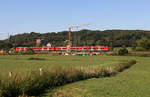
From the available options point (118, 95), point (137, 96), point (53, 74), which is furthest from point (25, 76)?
point (137, 96)

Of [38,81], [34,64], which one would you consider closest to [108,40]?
[34,64]

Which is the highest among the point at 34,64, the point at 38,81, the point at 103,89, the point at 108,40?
the point at 108,40

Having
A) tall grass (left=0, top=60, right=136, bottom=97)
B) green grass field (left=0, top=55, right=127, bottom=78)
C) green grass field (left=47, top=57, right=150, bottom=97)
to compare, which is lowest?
green grass field (left=0, top=55, right=127, bottom=78)

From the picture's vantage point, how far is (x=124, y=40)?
485 ft

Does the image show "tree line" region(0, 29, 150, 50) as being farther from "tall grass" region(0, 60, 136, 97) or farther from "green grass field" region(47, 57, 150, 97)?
"green grass field" region(47, 57, 150, 97)

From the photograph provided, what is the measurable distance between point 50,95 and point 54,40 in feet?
620

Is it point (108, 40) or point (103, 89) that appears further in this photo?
point (108, 40)

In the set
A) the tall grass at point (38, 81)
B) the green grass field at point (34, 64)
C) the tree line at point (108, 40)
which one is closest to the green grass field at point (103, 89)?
the tall grass at point (38, 81)

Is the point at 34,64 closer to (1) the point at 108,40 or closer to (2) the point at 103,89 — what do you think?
(2) the point at 103,89

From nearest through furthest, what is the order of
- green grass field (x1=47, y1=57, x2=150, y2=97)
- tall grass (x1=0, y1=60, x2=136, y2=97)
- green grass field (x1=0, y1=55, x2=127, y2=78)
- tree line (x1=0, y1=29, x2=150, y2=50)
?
tall grass (x1=0, y1=60, x2=136, y2=97) → green grass field (x1=47, y1=57, x2=150, y2=97) → green grass field (x1=0, y1=55, x2=127, y2=78) → tree line (x1=0, y1=29, x2=150, y2=50)

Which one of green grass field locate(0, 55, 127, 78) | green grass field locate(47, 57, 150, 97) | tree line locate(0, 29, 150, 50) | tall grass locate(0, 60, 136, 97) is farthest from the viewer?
tree line locate(0, 29, 150, 50)

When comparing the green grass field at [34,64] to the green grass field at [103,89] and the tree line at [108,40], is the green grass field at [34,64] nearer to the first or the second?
the green grass field at [103,89]

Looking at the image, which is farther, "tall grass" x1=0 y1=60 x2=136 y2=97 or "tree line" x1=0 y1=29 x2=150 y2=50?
"tree line" x1=0 y1=29 x2=150 y2=50

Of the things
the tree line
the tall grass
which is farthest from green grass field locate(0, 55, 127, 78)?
the tree line
